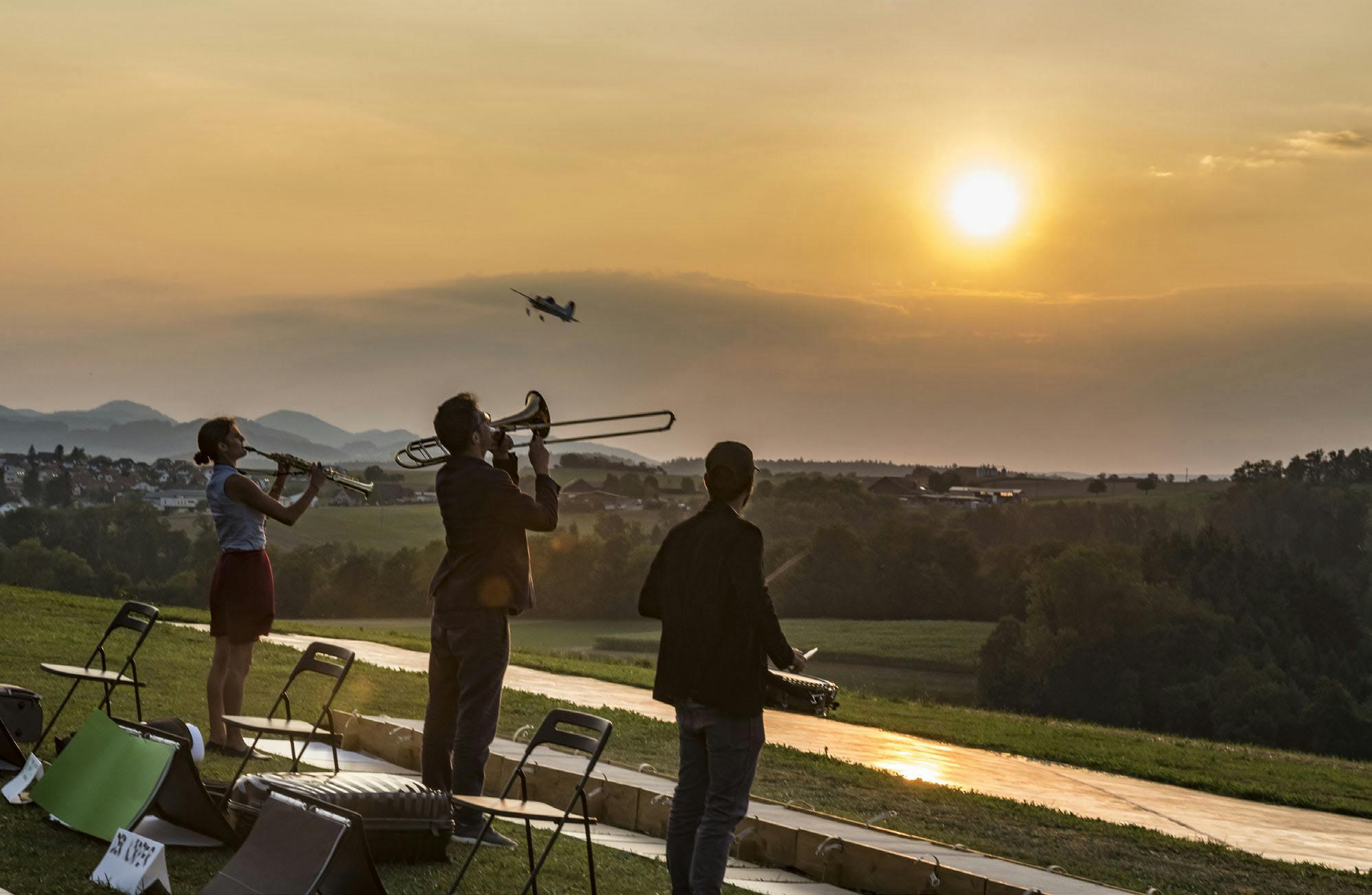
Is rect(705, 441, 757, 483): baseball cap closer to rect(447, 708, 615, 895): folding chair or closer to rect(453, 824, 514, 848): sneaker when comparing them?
rect(447, 708, 615, 895): folding chair

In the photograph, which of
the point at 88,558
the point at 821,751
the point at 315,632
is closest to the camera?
the point at 821,751

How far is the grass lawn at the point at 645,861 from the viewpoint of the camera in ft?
22.5

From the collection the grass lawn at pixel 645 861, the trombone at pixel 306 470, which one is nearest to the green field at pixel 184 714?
the grass lawn at pixel 645 861

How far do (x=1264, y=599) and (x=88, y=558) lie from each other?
1799 inches

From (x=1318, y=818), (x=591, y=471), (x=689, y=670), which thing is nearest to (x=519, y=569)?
(x=689, y=670)

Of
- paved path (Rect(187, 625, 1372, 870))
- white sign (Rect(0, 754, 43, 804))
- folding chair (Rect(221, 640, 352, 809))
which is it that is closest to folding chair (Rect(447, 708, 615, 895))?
folding chair (Rect(221, 640, 352, 809))

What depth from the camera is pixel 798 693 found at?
252 inches

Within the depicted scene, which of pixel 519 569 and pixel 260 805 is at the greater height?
pixel 519 569

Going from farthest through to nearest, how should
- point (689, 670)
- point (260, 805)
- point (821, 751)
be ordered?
1. point (821, 751)
2. point (260, 805)
3. point (689, 670)

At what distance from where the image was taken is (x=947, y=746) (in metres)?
16.0

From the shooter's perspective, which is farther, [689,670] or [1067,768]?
[1067,768]

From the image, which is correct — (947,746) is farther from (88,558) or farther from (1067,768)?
(88,558)

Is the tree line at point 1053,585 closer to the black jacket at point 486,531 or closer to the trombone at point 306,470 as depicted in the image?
the trombone at point 306,470

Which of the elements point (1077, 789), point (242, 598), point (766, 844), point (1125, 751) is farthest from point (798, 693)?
point (1125, 751)
